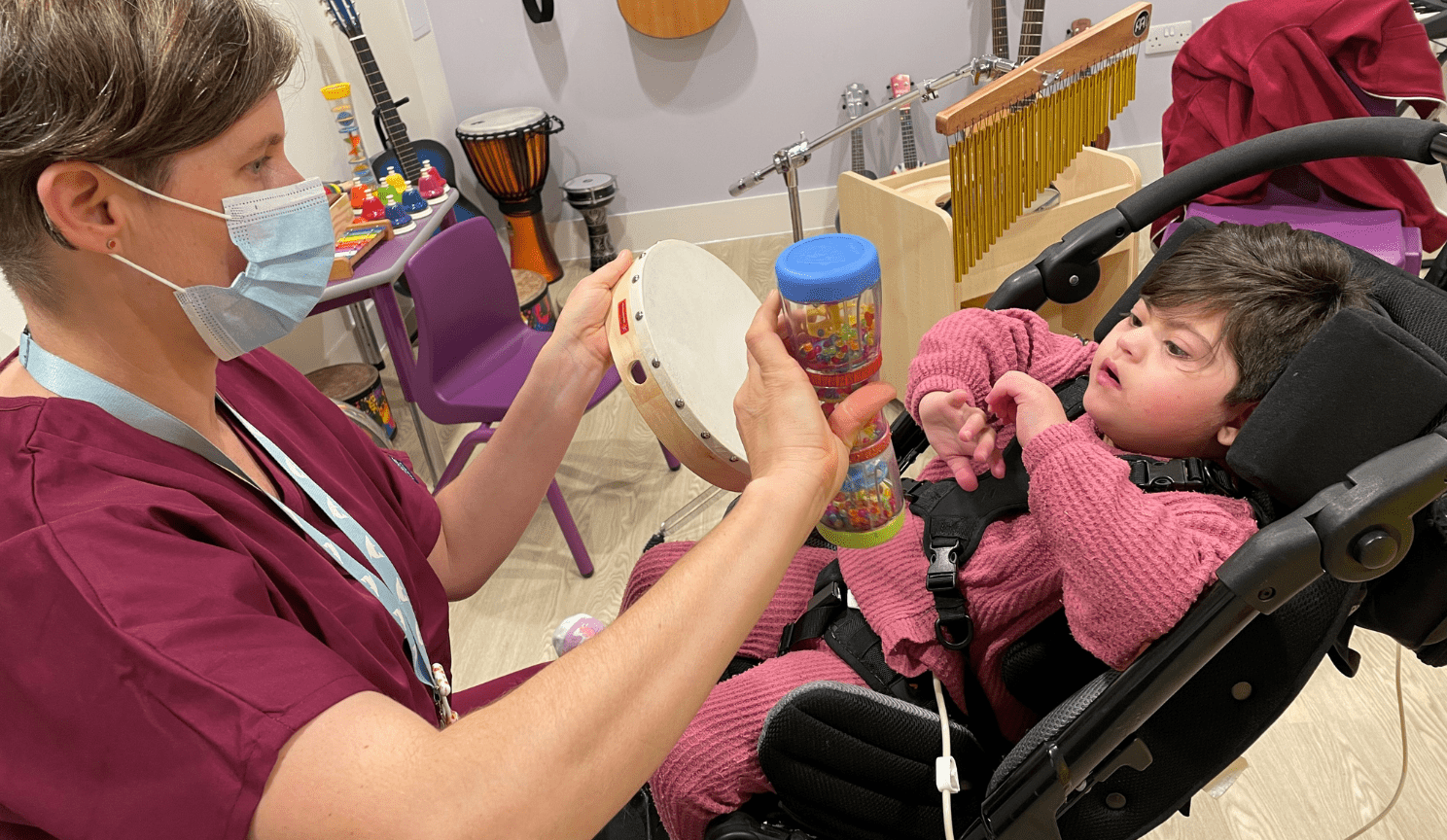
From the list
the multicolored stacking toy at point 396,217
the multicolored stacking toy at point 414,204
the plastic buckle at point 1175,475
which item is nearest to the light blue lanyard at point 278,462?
the plastic buckle at point 1175,475

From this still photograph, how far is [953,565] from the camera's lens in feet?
3.87

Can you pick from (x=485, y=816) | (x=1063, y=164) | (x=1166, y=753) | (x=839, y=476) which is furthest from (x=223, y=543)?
(x=1063, y=164)

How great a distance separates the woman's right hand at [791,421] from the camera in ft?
2.88

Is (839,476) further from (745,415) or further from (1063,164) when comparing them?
(1063,164)

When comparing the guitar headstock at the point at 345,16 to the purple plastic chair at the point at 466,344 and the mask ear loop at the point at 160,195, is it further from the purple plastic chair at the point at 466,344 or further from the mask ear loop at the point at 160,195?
the mask ear loop at the point at 160,195

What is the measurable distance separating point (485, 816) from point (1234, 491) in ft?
2.94

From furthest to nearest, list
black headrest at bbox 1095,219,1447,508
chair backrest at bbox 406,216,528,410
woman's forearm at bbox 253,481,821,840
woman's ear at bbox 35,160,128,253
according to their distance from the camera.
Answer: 1. chair backrest at bbox 406,216,528,410
2. black headrest at bbox 1095,219,1447,508
3. woman's ear at bbox 35,160,128,253
4. woman's forearm at bbox 253,481,821,840

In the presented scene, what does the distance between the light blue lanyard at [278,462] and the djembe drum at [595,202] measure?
3.23 m

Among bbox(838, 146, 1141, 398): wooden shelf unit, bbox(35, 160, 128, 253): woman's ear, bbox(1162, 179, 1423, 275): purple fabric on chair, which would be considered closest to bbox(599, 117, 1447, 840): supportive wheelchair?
bbox(35, 160, 128, 253): woman's ear

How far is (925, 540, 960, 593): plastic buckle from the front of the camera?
117cm

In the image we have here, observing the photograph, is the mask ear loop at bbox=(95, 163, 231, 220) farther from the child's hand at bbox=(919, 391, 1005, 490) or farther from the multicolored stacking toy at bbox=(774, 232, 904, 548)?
→ the child's hand at bbox=(919, 391, 1005, 490)

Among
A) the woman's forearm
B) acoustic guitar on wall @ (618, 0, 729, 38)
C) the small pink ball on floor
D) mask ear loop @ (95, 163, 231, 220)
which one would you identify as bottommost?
the small pink ball on floor

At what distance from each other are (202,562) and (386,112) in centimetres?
296

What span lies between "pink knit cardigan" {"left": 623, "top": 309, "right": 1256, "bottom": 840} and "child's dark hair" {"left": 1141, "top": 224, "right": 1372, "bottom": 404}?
0.17 metres
